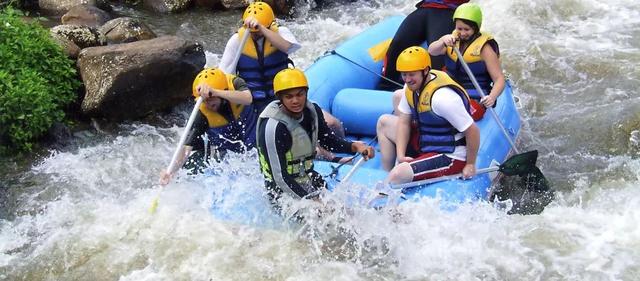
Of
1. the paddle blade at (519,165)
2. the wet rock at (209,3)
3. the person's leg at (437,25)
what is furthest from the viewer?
the wet rock at (209,3)

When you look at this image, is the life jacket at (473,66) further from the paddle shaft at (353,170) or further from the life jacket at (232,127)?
the life jacket at (232,127)

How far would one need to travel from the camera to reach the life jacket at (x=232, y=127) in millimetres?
4797

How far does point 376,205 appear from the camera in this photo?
→ 4.48 meters

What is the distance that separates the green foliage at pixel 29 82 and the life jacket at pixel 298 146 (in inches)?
115

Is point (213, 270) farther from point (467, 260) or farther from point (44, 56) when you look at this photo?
point (44, 56)

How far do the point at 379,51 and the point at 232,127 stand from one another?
2.23 metres

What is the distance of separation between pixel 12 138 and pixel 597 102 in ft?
18.1

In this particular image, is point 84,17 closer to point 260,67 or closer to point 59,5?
point 59,5

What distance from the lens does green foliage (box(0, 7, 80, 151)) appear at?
6094 mm

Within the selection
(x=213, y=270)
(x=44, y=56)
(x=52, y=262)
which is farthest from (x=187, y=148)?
(x=44, y=56)

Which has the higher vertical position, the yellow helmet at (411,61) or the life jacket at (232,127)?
the yellow helmet at (411,61)

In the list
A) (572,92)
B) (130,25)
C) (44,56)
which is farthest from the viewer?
(130,25)

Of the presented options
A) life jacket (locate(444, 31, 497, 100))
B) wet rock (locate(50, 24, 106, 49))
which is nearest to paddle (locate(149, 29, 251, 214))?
life jacket (locate(444, 31, 497, 100))

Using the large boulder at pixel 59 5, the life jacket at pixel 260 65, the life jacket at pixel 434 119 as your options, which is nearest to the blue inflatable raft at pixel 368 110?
the life jacket at pixel 434 119
